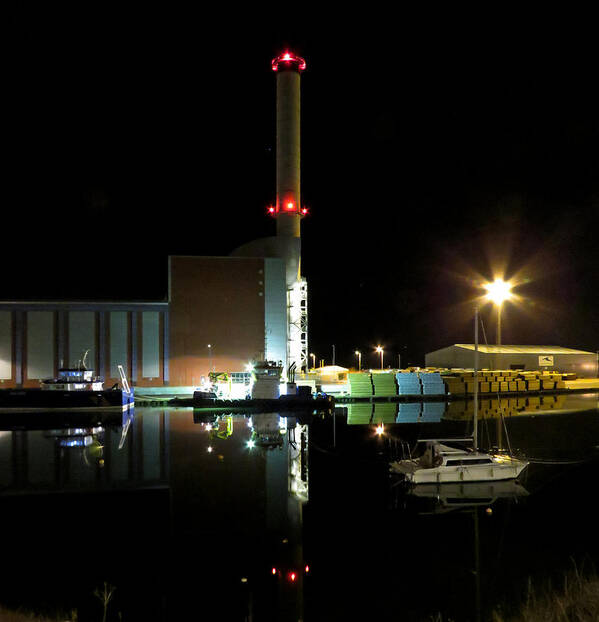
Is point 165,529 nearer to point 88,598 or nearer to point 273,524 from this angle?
point 273,524

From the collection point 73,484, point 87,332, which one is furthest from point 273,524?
point 87,332

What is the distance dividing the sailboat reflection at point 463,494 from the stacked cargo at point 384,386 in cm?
2353

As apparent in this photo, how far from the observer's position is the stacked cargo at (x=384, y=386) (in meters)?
38.8

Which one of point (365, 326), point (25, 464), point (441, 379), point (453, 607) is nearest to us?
point (453, 607)

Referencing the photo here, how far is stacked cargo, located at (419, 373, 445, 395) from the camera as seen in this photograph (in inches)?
1553

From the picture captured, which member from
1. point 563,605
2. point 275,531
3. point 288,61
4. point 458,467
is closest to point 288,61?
point 288,61

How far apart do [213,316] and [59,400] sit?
36.6ft

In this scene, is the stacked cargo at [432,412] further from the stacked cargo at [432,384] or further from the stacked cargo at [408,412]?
the stacked cargo at [432,384]

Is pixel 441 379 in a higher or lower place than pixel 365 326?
lower

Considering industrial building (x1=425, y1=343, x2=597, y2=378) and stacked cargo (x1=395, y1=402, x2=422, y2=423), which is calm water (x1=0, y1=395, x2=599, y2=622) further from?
industrial building (x1=425, y1=343, x2=597, y2=378)

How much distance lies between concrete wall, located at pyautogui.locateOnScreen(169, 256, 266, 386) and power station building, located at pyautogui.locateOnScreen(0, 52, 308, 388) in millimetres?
67

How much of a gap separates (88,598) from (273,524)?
416 centimetres

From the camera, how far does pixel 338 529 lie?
11.6 m

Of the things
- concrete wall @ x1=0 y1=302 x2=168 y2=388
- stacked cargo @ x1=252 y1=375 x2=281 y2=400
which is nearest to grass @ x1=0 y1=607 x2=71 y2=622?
stacked cargo @ x1=252 y1=375 x2=281 y2=400
